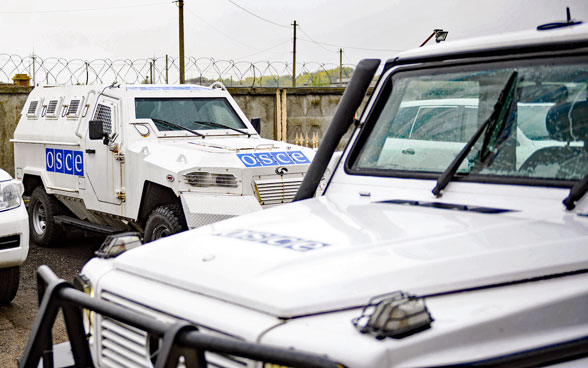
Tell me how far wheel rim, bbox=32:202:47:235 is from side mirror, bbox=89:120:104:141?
7.38 ft

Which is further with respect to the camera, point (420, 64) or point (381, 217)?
point (420, 64)

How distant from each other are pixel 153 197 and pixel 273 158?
138cm

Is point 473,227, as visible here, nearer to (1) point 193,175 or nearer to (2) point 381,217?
(2) point 381,217

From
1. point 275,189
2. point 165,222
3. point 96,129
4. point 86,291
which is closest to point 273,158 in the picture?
point 275,189

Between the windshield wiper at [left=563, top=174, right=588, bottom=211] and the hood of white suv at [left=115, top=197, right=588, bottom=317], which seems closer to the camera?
the hood of white suv at [left=115, top=197, right=588, bottom=317]

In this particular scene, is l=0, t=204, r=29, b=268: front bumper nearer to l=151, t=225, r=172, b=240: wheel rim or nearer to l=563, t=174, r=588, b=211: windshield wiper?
l=151, t=225, r=172, b=240: wheel rim

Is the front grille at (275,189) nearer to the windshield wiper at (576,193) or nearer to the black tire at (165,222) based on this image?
the black tire at (165,222)

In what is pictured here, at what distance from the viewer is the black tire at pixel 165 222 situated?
24.1ft

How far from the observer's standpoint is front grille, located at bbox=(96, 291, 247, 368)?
2.20 m

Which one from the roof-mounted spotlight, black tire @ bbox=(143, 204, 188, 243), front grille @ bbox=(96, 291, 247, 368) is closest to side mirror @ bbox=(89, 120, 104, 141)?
black tire @ bbox=(143, 204, 188, 243)

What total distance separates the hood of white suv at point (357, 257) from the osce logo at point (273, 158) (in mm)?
4739

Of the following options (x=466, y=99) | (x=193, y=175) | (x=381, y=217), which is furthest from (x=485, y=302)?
(x=193, y=175)

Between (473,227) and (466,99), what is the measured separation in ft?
2.72

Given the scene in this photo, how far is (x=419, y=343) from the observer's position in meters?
1.80
